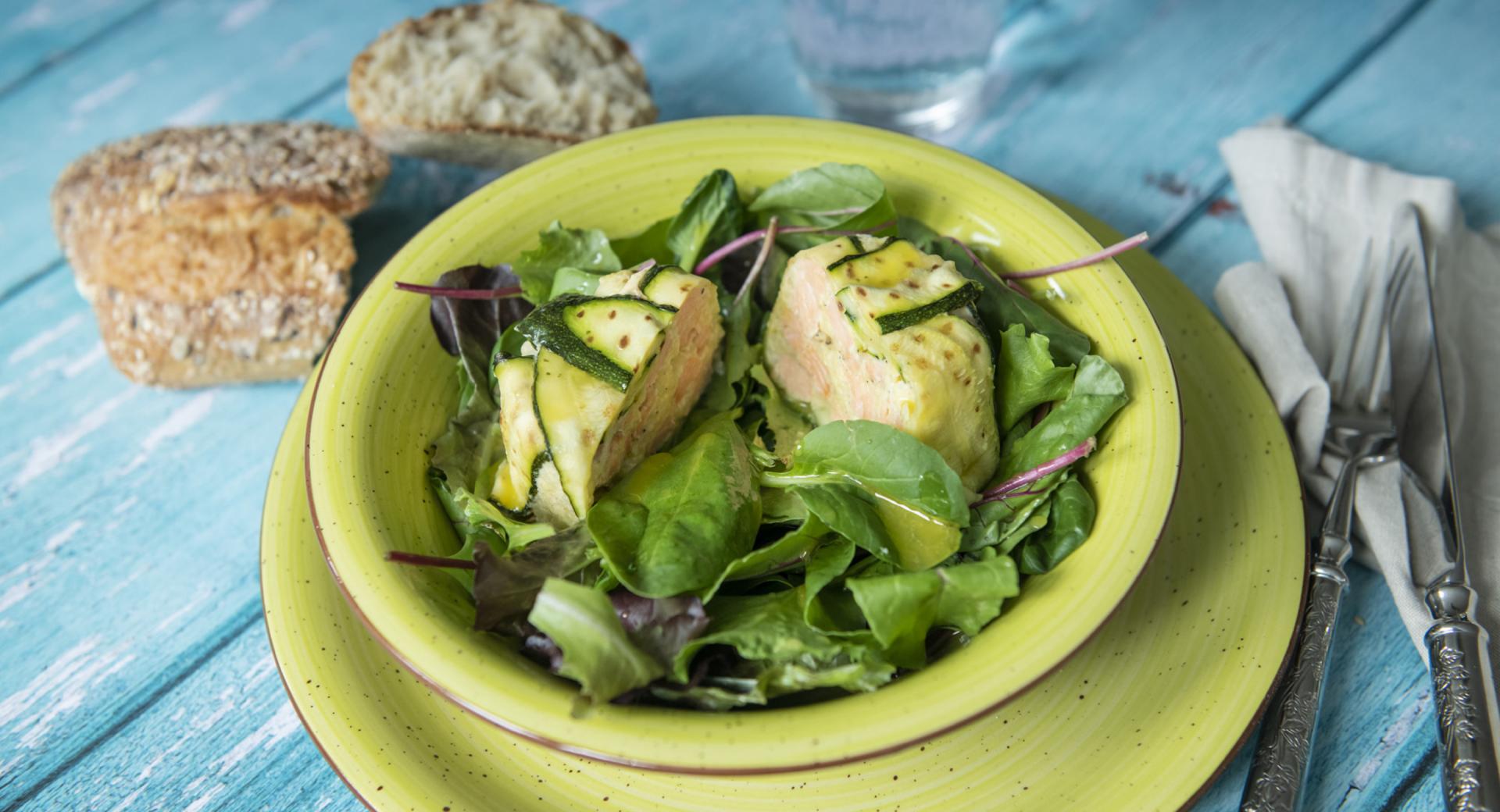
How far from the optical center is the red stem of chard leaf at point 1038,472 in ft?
6.27

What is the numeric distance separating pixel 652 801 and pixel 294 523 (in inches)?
35.3

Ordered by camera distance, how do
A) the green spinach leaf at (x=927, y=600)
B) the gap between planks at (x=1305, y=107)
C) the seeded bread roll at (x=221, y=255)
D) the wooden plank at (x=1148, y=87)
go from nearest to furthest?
the green spinach leaf at (x=927, y=600), the seeded bread roll at (x=221, y=255), the gap between planks at (x=1305, y=107), the wooden plank at (x=1148, y=87)

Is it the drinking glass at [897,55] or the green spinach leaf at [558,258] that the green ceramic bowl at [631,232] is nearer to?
the green spinach leaf at [558,258]

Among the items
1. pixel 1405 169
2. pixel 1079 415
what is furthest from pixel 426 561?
pixel 1405 169

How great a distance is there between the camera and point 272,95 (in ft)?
12.0

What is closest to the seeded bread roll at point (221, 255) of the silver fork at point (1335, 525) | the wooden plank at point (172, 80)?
the wooden plank at point (172, 80)

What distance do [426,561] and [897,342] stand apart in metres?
0.88

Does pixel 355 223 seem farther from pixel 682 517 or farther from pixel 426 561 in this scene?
pixel 682 517

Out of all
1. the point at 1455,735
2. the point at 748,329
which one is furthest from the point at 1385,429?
the point at 748,329

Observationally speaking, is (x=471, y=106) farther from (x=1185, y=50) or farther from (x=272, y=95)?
(x=1185, y=50)

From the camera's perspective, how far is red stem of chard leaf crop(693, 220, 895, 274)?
2.28 metres

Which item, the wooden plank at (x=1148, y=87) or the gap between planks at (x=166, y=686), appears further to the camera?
the wooden plank at (x=1148, y=87)

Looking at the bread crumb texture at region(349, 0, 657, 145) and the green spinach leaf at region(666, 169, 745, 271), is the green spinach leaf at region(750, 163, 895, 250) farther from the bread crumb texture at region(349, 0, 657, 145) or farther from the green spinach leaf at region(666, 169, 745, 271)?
the bread crumb texture at region(349, 0, 657, 145)

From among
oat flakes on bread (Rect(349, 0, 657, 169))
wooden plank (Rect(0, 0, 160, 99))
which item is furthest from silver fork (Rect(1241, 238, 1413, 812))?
wooden plank (Rect(0, 0, 160, 99))
